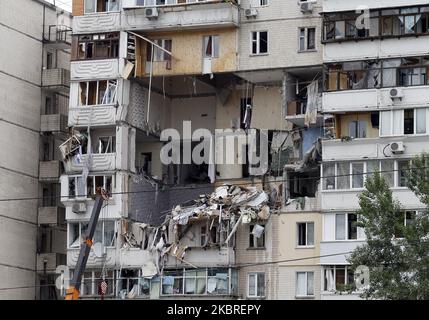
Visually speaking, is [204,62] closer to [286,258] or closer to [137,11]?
[137,11]

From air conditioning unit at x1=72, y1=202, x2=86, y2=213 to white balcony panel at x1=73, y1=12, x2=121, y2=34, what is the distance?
799 centimetres

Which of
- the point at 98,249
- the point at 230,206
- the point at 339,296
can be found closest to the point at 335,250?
the point at 339,296

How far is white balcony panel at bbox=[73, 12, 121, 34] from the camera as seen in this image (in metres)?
57.9

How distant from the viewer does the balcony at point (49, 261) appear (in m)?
60.0

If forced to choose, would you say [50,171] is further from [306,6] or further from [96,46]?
[306,6]

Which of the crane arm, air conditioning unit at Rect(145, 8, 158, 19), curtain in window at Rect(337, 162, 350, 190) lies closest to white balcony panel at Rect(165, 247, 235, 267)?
curtain in window at Rect(337, 162, 350, 190)

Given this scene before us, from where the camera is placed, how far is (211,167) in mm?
57531

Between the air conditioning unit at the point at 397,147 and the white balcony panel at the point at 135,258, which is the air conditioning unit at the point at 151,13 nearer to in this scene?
the white balcony panel at the point at 135,258

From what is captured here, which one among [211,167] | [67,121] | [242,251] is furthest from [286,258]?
[67,121]

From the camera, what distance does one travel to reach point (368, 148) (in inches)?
2051

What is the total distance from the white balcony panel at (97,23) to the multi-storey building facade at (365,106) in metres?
10.2

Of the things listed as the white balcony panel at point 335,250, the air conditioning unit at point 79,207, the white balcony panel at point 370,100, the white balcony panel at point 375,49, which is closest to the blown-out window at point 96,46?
the air conditioning unit at point 79,207

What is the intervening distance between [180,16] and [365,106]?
383 inches

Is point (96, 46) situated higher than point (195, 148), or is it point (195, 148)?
point (96, 46)
